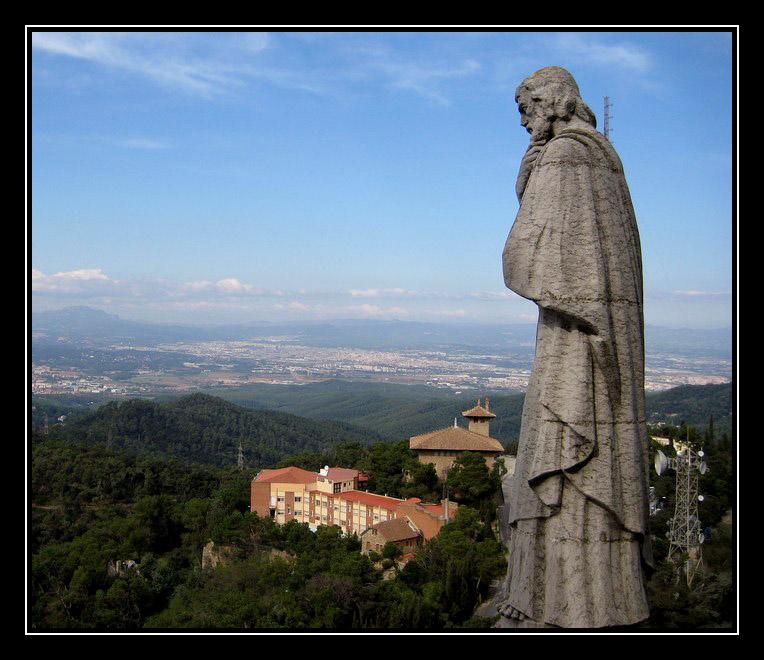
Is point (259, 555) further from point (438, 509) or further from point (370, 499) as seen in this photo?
point (438, 509)

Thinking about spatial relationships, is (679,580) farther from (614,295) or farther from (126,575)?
(126,575)

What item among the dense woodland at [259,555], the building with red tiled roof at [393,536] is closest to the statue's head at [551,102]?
the dense woodland at [259,555]

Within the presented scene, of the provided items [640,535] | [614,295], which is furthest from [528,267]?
[640,535]

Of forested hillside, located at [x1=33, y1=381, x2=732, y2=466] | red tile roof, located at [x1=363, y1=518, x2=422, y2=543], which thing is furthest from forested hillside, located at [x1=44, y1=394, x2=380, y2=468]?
red tile roof, located at [x1=363, y1=518, x2=422, y2=543]

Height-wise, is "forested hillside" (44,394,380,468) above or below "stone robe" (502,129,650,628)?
below

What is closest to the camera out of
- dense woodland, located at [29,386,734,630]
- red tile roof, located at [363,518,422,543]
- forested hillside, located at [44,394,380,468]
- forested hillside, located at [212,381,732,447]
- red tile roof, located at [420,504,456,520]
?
dense woodland, located at [29,386,734,630]

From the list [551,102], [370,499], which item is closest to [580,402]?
[551,102]

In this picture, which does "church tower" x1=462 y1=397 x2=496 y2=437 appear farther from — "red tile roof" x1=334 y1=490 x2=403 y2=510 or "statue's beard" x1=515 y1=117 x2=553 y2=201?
"statue's beard" x1=515 y1=117 x2=553 y2=201

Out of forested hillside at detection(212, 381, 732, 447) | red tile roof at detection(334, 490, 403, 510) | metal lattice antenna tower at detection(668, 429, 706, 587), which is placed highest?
metal lattice antenna tower at detection(668, 429, 706, 587)
